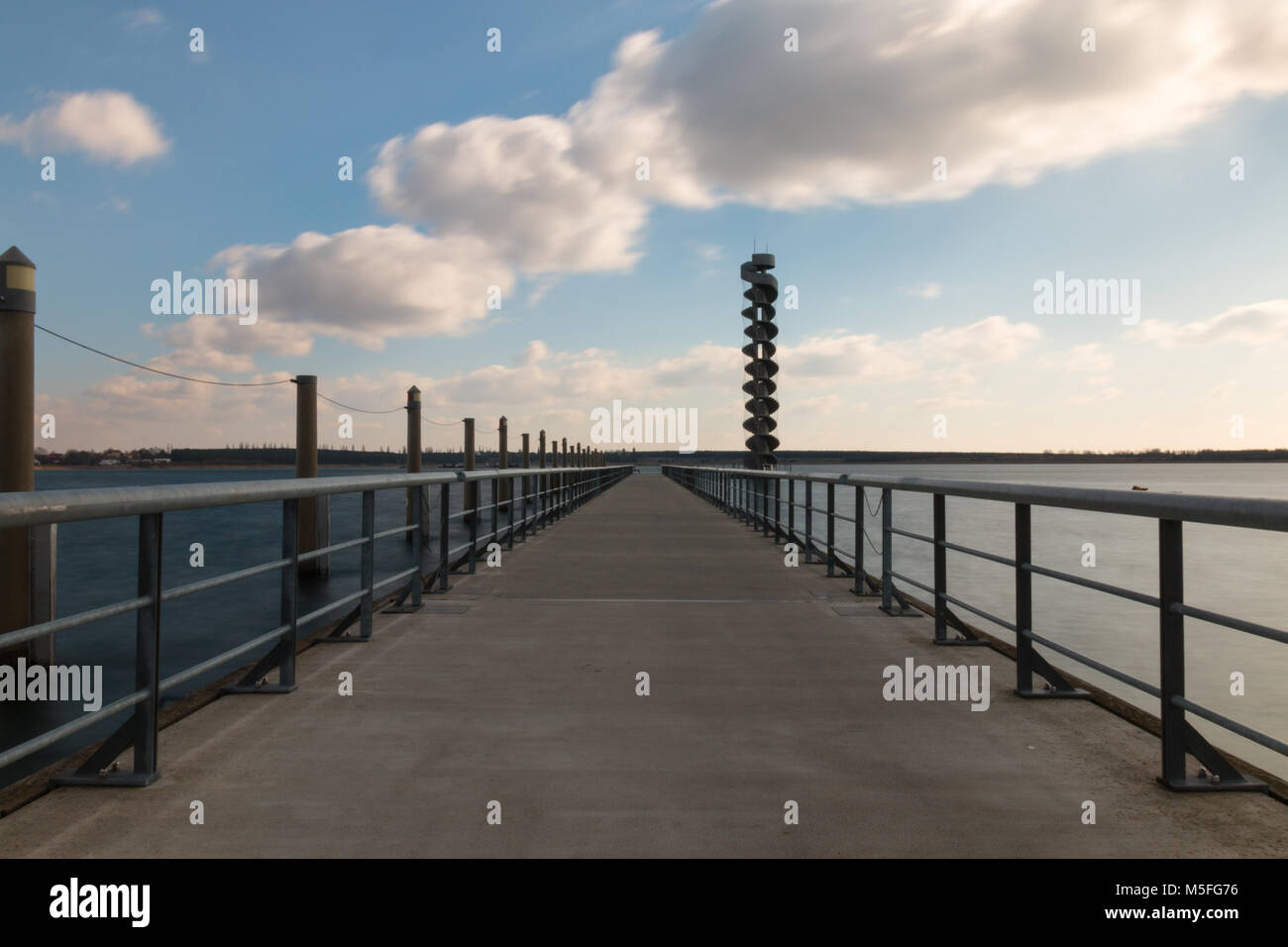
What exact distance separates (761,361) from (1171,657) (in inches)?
895

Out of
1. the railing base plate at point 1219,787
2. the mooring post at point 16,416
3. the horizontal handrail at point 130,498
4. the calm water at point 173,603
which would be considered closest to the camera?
the horizontal handrail at point 130,498

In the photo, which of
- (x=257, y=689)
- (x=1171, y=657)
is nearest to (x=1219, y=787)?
(x=1171, y=657)

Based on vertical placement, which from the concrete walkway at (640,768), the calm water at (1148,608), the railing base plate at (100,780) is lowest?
the calm water at (1148,608)

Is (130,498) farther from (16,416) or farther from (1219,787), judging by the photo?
(16,416)

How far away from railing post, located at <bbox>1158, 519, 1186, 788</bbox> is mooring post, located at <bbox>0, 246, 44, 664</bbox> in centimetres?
731

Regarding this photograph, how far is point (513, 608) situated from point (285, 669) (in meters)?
2.73

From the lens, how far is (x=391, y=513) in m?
53.8

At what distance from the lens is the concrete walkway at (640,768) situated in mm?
2748

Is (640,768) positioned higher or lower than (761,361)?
lower

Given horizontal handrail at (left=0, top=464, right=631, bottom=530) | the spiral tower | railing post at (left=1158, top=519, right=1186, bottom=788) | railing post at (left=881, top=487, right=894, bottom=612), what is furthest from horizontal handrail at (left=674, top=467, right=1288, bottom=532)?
the spiral tower

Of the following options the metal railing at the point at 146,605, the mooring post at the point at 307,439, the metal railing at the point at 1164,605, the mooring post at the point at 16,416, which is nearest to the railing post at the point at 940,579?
the metal railing at the point at 1164,605

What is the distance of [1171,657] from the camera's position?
10.5 ft

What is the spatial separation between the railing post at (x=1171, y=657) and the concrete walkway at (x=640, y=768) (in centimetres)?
12

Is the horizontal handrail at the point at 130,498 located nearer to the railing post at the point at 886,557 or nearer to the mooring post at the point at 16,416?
the mooring post at the point at 16,416
